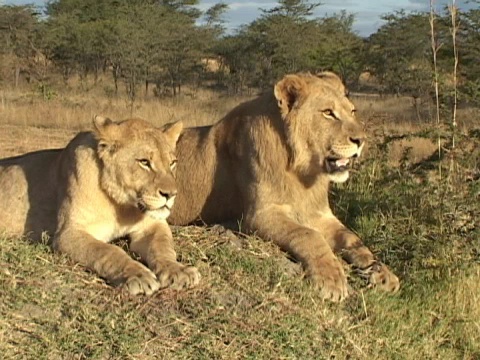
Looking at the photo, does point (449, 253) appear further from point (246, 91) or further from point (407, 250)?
point (246, 91)

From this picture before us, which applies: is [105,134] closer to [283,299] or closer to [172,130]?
[172,130]

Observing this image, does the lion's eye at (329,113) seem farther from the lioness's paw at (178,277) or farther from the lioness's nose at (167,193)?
the lioness's paw at (178,277)

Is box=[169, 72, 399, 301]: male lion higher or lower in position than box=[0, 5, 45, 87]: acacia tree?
higher

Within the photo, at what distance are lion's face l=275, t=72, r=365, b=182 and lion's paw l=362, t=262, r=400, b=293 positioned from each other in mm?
636

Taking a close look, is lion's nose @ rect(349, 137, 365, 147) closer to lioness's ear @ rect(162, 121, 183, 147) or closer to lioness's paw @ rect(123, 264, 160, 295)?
lioness's ear @ rect(162, 121, 183, 147)

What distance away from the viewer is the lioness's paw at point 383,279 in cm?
490

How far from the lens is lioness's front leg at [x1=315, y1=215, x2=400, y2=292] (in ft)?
16.2

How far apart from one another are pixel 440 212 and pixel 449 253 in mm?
462

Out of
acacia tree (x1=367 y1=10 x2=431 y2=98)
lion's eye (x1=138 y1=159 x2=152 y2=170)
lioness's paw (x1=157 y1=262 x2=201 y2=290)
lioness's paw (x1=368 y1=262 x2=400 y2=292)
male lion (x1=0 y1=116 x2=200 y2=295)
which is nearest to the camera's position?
lioness's paw (x1=157 y1=262 x2=201 y2=290)

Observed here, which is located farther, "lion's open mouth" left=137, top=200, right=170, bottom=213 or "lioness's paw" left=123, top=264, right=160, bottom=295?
"lion's open mouth" left=137, top=200, right=170, bottom=213

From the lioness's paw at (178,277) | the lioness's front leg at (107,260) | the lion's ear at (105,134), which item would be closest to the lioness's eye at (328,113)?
the lion's ear at (105,134)

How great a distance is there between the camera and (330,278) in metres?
4.64

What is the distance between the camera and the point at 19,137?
1382cm

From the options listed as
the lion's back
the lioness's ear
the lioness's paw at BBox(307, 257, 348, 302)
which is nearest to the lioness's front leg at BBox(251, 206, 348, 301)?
the lioness's paw at BBox(307, 257, 348, 302)
